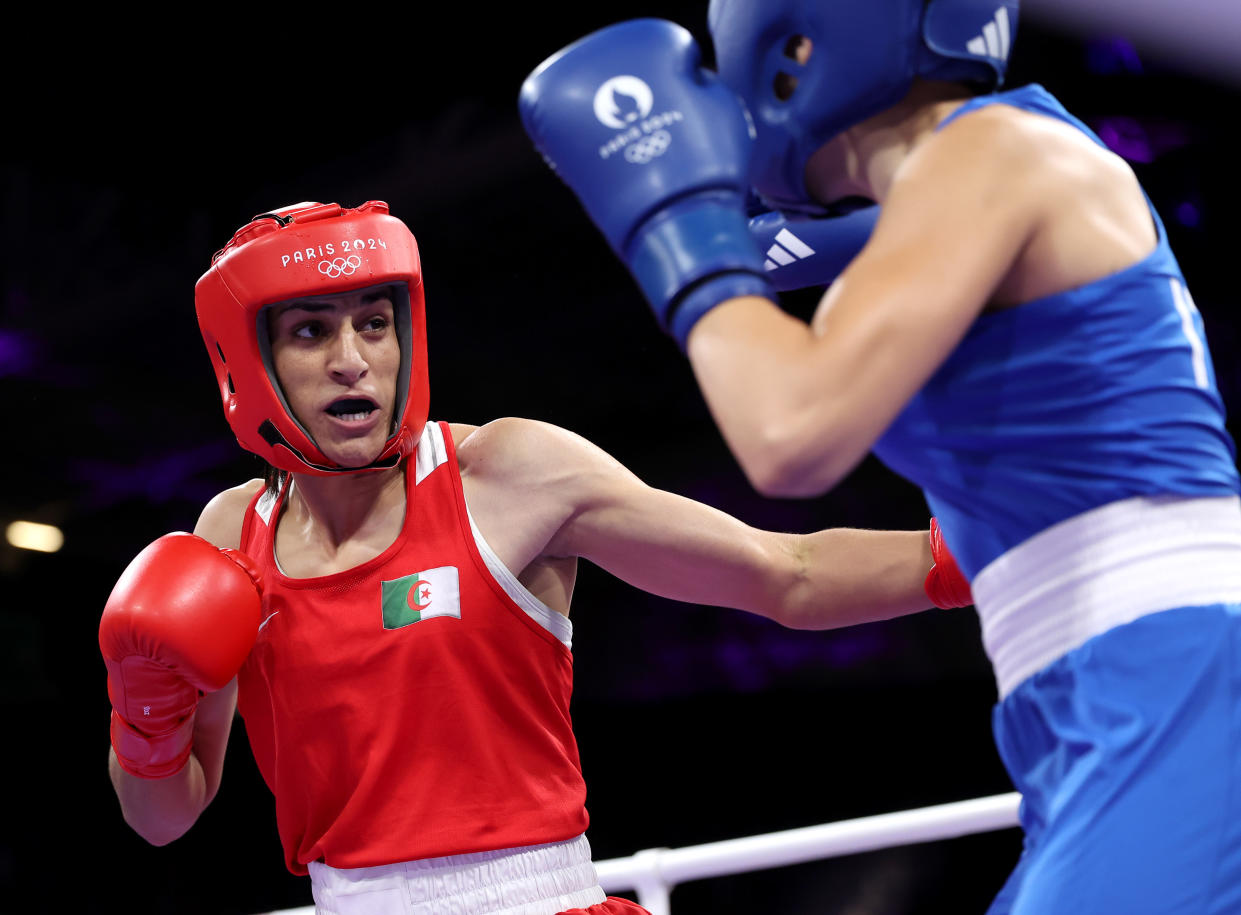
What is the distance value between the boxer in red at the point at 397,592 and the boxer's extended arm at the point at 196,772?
2 centimetres

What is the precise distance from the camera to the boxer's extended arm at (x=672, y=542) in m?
1.79

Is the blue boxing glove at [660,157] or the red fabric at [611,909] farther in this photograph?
the red fabric at [611,909]

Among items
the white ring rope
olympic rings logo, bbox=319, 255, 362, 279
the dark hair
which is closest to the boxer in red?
olympic rings logo, bbox=319, 255, 362, 279

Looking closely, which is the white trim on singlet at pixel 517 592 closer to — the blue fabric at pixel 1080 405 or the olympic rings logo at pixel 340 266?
the olympic rings logo at pixel 340 266

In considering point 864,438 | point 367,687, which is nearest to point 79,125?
point 367,687

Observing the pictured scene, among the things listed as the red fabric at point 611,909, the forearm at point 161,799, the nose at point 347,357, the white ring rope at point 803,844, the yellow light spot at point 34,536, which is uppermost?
the yellow light spot at point 34,536

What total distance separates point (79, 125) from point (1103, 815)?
442 cm

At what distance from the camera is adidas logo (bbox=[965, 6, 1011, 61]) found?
1123 millimetres

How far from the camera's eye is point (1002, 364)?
1029mm

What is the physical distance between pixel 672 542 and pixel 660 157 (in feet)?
2.66

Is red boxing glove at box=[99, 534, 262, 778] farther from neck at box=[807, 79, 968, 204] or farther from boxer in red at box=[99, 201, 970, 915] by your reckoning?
neck at box=[807, 79, 968, 204]

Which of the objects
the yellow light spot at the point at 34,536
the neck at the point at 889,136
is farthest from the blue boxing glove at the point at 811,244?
the yellow light spot at the point at 34,536

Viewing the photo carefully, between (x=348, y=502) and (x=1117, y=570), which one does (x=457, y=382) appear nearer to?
(x=348, y=502)

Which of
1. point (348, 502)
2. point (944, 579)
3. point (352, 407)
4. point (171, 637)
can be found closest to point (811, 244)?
point (944, 579)
